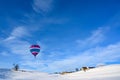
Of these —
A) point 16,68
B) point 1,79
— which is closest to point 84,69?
point 16,68

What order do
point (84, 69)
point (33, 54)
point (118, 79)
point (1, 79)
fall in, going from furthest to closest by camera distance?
point (33, 54) → point (84, 69) → point (1, 79) → point (118, 79)

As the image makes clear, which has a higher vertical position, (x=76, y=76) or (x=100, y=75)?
(x=76, y=76)

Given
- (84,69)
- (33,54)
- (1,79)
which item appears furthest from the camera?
(33,54)

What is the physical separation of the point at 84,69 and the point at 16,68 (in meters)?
14.3

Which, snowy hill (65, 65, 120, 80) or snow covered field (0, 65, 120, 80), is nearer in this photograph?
snowy hill (65, 65, 120, 80)

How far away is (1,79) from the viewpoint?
80.6ft

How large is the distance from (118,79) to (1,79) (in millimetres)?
14790

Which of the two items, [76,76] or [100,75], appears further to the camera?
[76,76]

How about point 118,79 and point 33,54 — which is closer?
point 118,79

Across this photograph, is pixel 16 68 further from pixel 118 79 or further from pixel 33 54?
pixel 118 79

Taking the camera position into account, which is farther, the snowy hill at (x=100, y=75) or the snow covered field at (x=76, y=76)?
the snow covered field at (x=76, y=76)

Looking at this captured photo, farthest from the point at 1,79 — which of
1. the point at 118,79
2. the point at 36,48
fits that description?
the point at 36,48

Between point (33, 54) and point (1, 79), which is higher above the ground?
point (33, 54)

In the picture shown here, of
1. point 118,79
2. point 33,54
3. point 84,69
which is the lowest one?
point 118,79
